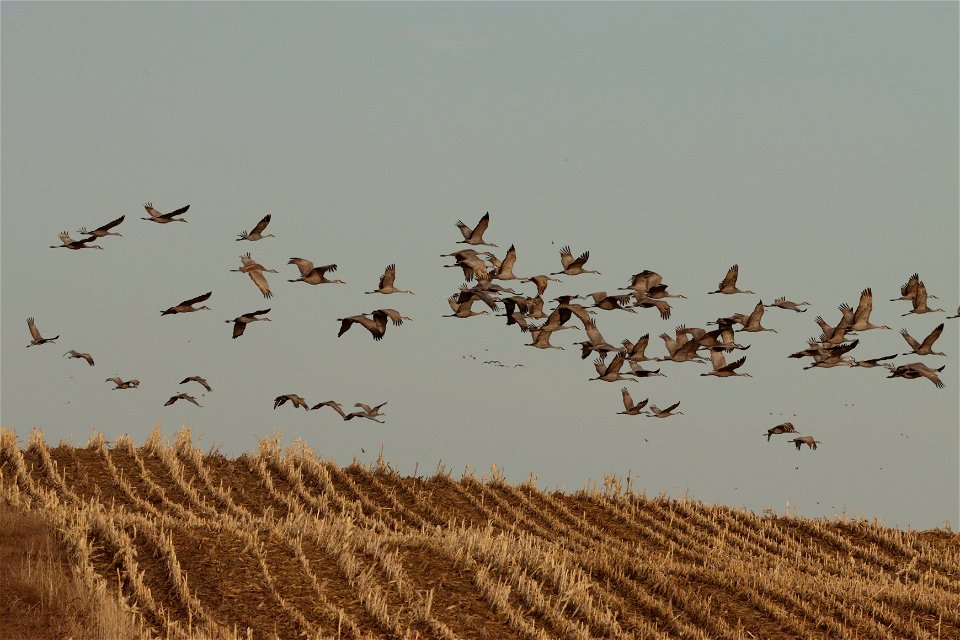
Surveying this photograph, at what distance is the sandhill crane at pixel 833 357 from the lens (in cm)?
2630

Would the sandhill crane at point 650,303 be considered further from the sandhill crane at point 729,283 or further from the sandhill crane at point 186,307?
the sandhill crane at point 186,307

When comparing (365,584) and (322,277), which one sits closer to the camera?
(365,584)

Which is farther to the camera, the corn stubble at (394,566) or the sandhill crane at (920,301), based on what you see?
the sandhill crane at (920,301)

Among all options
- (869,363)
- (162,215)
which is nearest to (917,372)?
(869,363)

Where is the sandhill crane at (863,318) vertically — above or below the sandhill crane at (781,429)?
above

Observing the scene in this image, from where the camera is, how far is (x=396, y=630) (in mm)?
18016

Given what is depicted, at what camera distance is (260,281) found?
24.1m

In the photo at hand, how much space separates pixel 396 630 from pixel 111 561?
4.59 metres

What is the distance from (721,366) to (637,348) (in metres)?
2.09

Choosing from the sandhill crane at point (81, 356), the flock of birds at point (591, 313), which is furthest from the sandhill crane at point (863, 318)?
the sandhill crane at point (81, 356)

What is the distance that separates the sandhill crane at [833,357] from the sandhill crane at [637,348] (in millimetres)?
3369

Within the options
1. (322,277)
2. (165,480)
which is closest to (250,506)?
(165,480)

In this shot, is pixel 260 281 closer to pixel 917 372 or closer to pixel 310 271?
pixel 310 271

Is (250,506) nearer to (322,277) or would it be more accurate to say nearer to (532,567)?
(322,277)
